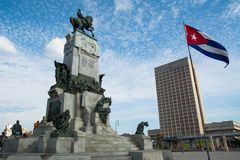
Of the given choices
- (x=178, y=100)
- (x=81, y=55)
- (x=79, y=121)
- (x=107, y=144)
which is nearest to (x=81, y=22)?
(x=81, y=55)

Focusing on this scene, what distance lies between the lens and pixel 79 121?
16.3m

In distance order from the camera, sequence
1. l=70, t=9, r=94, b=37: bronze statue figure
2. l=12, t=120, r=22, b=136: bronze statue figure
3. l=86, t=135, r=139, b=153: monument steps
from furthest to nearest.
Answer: l=70, t=9, r=94, b=37: bronze statue figure
l=12, t=120, r=22, b=136: bronze statue figure
l=86, t=135, r=139, b=153: monument steps

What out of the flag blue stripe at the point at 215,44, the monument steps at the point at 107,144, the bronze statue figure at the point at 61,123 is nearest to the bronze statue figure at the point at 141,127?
the monument steps at the point at 107,144

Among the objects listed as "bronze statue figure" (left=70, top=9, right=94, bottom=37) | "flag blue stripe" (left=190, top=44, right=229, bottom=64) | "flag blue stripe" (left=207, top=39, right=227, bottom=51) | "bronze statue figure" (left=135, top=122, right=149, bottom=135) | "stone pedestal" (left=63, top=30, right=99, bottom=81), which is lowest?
"bronze statue figure" (left=135, top=122, right=149, bottom=135)

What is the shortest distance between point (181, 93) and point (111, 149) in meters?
114

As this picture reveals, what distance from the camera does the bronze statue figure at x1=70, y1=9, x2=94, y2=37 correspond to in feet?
71.8

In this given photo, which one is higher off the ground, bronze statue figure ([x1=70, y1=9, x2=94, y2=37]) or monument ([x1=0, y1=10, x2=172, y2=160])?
bronze statue figure ([x1=70, y1=9, x2=94, y2=37])

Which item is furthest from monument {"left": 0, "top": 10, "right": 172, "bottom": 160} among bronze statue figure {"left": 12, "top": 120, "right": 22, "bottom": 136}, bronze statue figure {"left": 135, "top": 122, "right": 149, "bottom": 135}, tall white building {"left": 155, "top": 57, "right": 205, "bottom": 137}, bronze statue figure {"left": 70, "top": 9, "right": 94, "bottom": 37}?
tall white building {"left": 155, "top": 57, "right": 205, "bottom": 137}

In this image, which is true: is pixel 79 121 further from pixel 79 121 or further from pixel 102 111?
pixel 102 111

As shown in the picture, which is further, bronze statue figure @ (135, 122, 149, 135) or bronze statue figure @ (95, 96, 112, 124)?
bronze statue figure @ (95, 96, 112, 124)

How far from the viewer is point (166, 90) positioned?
5005 inches

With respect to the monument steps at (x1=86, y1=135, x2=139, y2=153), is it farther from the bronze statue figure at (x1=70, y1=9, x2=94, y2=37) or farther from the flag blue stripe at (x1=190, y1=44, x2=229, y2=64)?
the bronze statue figure at (x1=70, y1=9, x2=94, y2=37)

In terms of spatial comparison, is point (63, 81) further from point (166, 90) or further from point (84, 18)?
point (166, 90)

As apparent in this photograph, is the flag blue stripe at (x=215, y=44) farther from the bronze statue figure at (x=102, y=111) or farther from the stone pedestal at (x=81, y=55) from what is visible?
the stone pedestal at (x=81, y=55)
